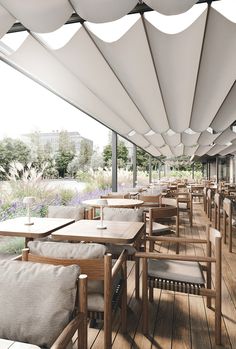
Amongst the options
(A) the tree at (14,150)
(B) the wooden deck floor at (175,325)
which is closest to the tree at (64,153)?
(A) the tree at (14,150)

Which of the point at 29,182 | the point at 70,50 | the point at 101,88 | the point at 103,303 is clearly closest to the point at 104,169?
the point at 29,182

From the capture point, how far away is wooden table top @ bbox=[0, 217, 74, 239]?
2.13m

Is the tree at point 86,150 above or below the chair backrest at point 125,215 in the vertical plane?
above

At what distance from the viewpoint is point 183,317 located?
2.10 metres

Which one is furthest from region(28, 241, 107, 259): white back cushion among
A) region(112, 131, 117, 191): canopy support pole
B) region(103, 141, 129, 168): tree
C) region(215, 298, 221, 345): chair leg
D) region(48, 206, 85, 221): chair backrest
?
region(103, 141, 129, 168): tree

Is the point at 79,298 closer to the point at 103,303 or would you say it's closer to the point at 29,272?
the point at 29,272

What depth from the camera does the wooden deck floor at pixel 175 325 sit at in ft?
5.81

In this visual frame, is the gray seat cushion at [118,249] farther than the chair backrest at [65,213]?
No

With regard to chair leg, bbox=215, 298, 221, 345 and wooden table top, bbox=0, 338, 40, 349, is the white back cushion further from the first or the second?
chair leg, bbox=215, 298, 221, 345

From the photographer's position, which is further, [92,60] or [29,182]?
[29,182]

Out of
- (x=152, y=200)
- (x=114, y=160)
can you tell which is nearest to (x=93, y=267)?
(x=152, y=200)

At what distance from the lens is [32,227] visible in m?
2.32

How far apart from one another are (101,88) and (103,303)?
245 cm

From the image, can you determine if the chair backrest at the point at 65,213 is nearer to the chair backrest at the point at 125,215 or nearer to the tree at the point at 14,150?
the chair backrest at the point at 125,215
